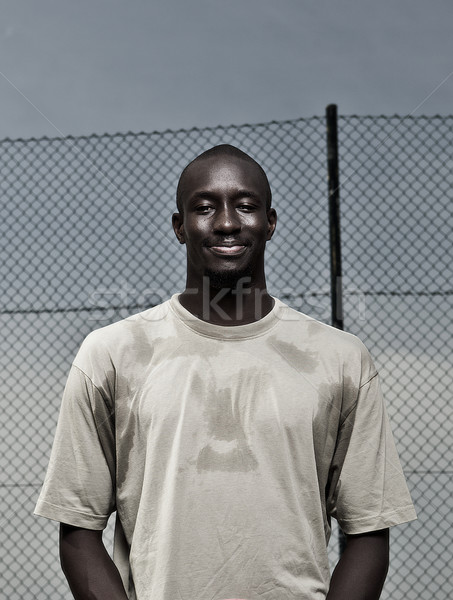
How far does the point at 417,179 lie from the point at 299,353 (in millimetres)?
2873

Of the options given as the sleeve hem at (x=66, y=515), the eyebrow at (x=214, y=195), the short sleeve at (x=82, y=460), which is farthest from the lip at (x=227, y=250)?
the sleeve hem at (x=66, y=515)

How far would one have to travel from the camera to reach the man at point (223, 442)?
4.36ft

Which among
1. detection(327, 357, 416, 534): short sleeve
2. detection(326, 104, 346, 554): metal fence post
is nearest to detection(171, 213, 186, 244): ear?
detection(327, 357, 416, 534): short sleeve

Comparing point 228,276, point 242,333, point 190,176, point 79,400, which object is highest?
point 190,176

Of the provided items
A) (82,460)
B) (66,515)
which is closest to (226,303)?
(82,460)

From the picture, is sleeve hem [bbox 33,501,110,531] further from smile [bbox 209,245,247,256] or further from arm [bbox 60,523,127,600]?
smile [bbox 209,245,247,256]

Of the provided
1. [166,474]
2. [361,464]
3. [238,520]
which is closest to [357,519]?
[361,464]

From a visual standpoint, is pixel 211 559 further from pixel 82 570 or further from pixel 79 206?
pixel 79 206

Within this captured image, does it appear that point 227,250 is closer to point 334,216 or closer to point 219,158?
point 219,158

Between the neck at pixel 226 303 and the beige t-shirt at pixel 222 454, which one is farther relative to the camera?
the neck at pixel 226 303

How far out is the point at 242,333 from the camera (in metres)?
1.47

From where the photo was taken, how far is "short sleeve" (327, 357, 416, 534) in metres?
1.47

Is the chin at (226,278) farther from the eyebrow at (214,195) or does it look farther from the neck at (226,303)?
the eyebrow at (214,195)

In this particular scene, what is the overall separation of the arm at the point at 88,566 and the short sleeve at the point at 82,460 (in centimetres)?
3
